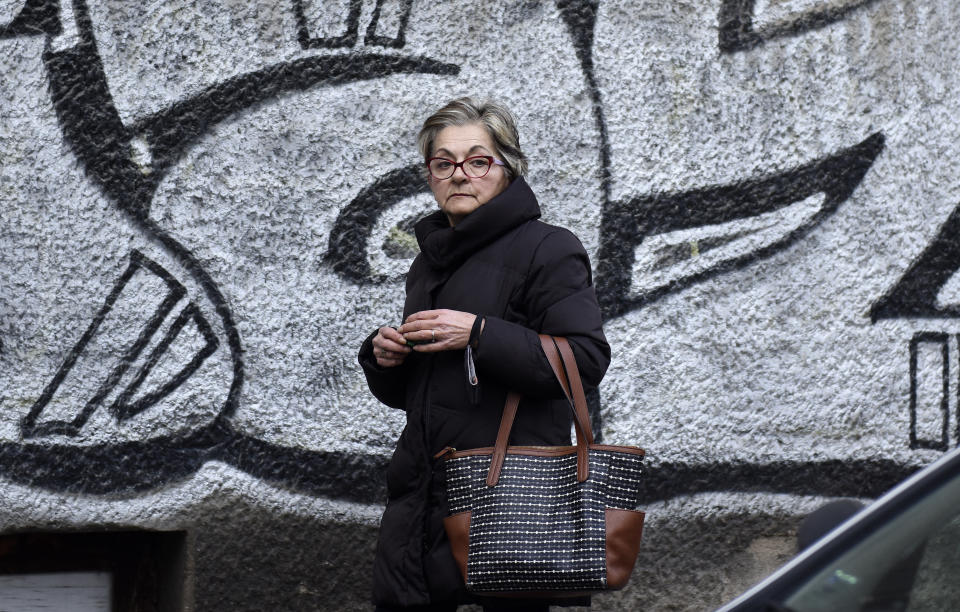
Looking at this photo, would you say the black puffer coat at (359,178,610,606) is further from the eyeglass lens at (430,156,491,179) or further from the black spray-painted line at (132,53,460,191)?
the black spray-painted line at (132,53,460,191)

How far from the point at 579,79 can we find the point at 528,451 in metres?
1.70

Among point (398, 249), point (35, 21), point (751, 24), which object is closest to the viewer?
point (35, 21)

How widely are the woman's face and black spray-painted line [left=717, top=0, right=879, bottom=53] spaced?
153 cm

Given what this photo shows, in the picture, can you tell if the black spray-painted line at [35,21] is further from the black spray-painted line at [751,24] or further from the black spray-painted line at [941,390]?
the black spray-painted line at [941,390]

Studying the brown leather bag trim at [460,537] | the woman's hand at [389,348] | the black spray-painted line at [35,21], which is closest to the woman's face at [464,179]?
the woman's hand at [389,348]

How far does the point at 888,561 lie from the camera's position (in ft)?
5.06

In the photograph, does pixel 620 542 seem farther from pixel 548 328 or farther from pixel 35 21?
pixel 35 21

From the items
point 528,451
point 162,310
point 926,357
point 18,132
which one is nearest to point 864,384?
point 926,357

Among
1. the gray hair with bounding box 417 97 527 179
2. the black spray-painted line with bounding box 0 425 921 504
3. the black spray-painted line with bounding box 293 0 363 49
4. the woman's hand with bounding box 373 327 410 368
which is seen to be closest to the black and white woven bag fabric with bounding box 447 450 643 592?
the woman's hand with bounding box 373 327 410 368

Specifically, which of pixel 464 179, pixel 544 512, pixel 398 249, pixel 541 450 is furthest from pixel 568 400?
pixel 398 249

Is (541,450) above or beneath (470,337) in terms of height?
beneath

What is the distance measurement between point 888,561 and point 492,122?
1181 mm

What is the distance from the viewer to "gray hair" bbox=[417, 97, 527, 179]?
2.27 m

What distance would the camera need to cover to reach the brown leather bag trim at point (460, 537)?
2031 millimetres
